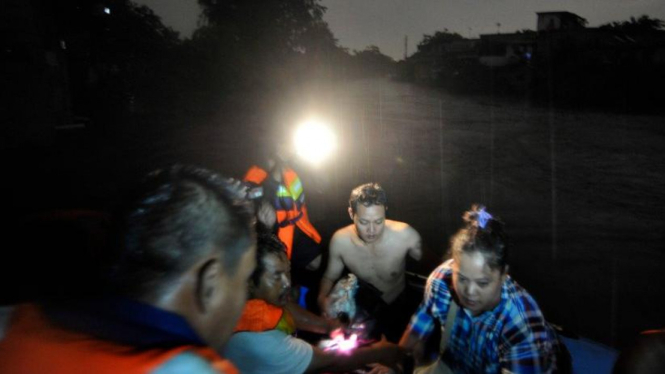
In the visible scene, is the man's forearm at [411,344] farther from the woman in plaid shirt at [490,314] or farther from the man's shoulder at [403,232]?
the man's shoulder at [403,232]

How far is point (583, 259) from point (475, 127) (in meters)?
13.5

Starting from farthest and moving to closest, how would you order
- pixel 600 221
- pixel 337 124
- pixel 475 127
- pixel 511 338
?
pixel 337 124 < pixel 475 127 < pixel 600 221 < pixel 511 338

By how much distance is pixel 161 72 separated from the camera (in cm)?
2158

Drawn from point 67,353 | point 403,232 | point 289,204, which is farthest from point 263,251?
point 289,204

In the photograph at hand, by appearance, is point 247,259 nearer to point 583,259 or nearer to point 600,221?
point 583,259

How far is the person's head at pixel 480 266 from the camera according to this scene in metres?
2.13

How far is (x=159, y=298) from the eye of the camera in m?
0.94

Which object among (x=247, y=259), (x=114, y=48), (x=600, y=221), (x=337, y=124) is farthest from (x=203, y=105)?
(x=247, y=259)

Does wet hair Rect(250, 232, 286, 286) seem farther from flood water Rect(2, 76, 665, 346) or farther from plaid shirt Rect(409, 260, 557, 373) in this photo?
flood water Rect(2, 76, 665, 346)

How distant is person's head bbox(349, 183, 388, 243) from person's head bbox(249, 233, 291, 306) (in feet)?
4.91

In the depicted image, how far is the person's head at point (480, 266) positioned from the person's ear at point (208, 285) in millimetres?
1482

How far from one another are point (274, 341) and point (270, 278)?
0.34 meters

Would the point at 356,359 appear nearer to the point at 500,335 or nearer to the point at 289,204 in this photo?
the point at 500,335

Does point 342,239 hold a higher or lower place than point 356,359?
higher
